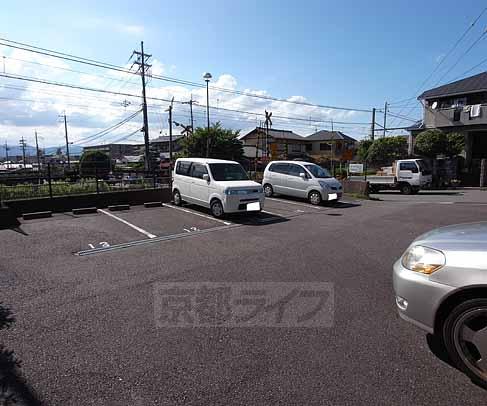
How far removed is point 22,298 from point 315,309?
3.59 metres

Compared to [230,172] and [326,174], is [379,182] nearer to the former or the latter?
[326,174]

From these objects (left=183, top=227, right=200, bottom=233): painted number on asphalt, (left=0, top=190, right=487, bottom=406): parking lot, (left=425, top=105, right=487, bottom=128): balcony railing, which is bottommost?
(left=0, top=190, right=487, bottom=406): parking lot

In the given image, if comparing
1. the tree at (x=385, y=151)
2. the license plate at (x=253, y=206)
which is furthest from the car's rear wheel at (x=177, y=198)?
the tree at (x=385, y=151)

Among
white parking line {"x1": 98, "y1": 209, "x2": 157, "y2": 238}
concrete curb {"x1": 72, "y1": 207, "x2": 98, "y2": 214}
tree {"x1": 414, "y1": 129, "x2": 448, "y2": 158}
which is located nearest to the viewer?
white parking line {"x1": 98, "y1": 209, "x2": 157, "y2": 238}

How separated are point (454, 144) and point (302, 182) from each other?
18.2 meters

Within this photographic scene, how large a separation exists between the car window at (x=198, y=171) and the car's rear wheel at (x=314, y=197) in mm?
4858

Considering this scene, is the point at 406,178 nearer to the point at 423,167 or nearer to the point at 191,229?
the point at 423,167

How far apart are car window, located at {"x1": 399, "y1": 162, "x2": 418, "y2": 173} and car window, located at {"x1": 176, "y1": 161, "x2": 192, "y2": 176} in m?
13.9

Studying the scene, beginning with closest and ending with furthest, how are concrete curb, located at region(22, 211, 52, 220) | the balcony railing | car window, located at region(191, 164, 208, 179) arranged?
concrete curb, located at region(22, 211, 52, 220) < car window, located at region(191, 164, 208, 179) < the balcony railing

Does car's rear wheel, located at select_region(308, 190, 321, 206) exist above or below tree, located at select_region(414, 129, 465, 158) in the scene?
below

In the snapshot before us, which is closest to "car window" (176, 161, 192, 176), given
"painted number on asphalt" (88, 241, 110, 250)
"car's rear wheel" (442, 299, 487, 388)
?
"painted number on asphalt" (88, 241, 110, 250)

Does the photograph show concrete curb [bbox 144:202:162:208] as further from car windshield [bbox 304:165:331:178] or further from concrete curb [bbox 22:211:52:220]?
car windshield [bbox 304:165:331:178]

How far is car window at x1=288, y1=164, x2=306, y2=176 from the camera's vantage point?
13.2 metres

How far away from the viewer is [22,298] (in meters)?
3.95
